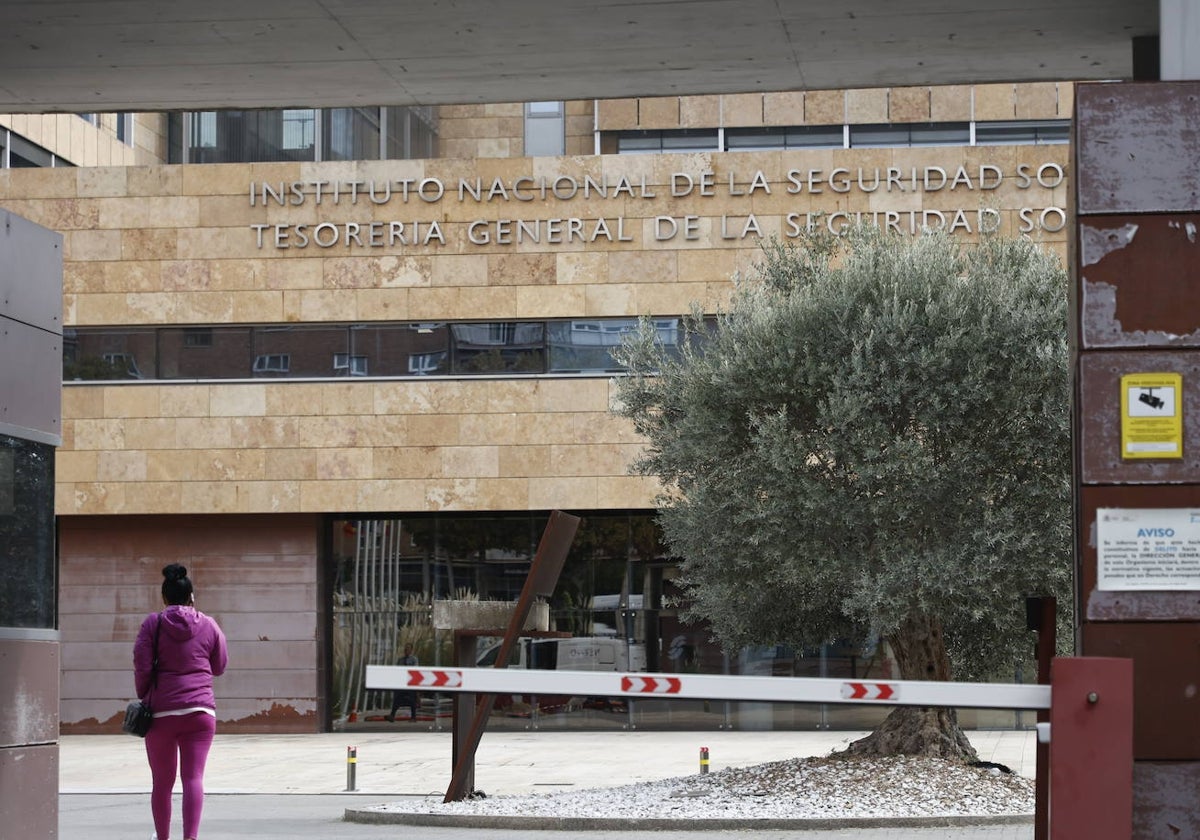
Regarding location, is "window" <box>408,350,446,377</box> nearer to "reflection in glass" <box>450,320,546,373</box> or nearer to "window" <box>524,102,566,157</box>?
"reflection in glass" <box>450,320,546,373</box>

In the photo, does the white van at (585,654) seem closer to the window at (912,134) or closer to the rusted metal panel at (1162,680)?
the window at (912,134)

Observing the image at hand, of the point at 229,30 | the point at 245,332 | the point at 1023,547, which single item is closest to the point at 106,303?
the point at 245,332

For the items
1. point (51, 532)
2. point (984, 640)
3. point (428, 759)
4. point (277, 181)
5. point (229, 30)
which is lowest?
point (428, 759)

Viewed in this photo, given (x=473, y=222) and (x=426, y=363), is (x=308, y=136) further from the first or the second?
(x=426, y=363)

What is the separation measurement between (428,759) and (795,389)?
9437 millimetres

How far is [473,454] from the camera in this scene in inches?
1091

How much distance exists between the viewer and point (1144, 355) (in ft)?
22.8

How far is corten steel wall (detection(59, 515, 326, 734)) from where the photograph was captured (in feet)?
92.9

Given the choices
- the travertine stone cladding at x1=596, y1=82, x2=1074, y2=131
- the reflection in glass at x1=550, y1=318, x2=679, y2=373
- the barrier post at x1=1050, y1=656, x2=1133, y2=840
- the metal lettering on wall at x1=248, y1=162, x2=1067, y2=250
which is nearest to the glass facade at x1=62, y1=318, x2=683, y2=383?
the reflection in glass at x1=550, y1=318, x2=679, y2=373

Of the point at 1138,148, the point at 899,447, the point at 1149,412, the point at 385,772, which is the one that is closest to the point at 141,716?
the point at 1149,412

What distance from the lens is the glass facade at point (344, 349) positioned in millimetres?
27734

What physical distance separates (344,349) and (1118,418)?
2200 cm

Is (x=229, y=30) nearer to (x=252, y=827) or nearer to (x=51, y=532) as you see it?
(x=51, y=532)

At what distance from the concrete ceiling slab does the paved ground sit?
5.68m
